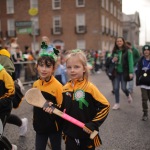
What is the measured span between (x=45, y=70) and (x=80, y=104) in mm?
631

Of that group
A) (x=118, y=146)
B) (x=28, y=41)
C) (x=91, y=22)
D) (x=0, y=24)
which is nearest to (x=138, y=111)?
(x=118, y=146)

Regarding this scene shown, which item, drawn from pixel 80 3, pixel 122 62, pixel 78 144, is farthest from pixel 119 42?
pixel 80 3

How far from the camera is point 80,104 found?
2.67 meters

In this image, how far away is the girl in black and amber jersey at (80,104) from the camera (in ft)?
8.75

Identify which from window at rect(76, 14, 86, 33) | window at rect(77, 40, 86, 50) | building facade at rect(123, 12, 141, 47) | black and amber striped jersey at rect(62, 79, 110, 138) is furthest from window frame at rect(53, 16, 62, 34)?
black and amber striped jersey at rect(62, 79, 110, 138)

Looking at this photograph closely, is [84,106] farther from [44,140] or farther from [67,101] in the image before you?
[44,140]

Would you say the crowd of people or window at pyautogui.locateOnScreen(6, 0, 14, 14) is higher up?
window at pyautogui.locateOnScreen(6, 0, 14, 14)

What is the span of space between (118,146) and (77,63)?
204 centimetres

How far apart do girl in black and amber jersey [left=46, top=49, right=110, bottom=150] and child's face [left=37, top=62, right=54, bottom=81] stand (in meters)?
0.39

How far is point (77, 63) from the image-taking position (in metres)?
2.72

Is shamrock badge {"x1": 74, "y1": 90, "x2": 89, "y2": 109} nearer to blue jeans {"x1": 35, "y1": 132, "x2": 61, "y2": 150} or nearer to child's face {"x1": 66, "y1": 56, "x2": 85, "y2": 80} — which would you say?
child's face {"x1": 66, "y1": 56, "x2": 85, "y2": 80}

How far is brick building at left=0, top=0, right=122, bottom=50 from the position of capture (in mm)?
32375

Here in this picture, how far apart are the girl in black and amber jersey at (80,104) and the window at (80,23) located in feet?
99.6

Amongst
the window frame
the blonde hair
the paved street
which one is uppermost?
the window frame
